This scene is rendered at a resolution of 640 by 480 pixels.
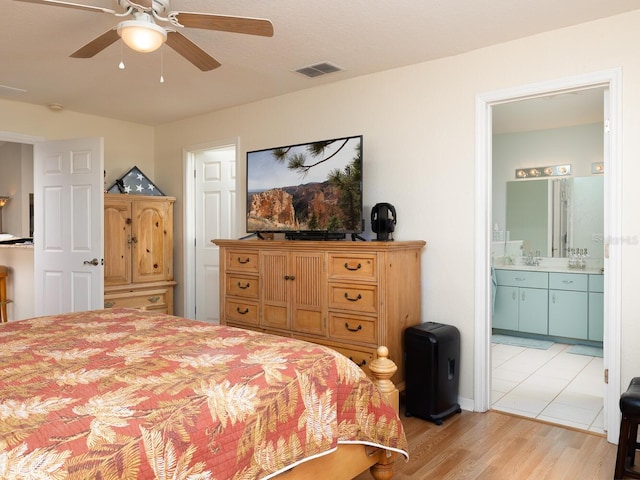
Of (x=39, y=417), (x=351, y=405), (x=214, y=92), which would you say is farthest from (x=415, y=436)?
(x=214, y=92)

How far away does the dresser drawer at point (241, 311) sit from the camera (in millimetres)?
3951

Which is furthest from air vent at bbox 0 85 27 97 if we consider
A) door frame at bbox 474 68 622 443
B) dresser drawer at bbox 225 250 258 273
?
door frame at bbox 474 68 622 443

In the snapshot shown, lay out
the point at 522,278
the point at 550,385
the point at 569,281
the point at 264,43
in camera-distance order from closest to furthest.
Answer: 1. the point at 264,43
2. the point at 550,385
3. the point at 569,281
4. the point at 522,278

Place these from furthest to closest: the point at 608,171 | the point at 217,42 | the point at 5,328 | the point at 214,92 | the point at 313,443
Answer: the point at 214,92
the point at 217,42
the point at 608,171
the point at 5,328
the point at 313,443

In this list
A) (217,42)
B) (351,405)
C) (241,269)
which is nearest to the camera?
(351,405)

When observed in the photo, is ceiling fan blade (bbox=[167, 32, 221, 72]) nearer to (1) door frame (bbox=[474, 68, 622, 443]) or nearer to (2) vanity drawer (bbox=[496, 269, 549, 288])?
(1) door frame (bbox=[474, 68, 622, 443])

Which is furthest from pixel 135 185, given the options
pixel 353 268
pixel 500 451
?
pixel 500 451

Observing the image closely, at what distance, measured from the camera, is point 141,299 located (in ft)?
16.7

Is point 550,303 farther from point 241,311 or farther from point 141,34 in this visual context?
point 141,34

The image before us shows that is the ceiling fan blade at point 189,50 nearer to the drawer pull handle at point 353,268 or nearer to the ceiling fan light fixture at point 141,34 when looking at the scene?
the ceiling fan light fixture at point 141,34

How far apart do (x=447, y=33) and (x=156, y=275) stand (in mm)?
3707

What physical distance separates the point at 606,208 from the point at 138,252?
4.15m

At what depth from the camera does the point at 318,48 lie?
3297mm

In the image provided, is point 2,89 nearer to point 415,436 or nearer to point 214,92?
point 214,92
